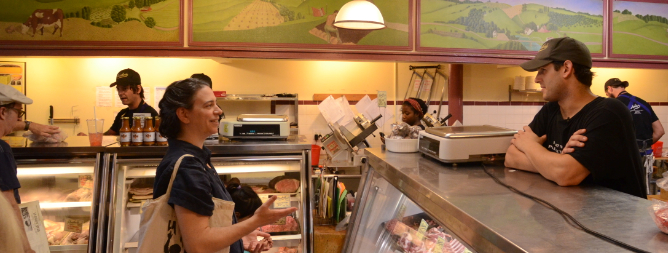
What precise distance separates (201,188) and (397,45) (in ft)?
12.4

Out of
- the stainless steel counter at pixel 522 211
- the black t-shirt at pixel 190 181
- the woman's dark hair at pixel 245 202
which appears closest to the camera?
the stainless steel counter at pixel 522 211

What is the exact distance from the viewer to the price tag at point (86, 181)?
10.4 ft

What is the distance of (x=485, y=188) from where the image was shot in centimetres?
171

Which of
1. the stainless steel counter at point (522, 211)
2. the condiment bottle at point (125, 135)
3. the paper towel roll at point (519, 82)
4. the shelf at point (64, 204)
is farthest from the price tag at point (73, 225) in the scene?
the paper towel roll at point (519, 82)

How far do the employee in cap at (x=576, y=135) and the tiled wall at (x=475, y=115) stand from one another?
12.3 ft

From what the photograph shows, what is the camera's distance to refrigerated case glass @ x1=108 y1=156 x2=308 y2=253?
2959 millimetres

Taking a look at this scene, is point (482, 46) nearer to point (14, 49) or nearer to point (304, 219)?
point (304, 219)

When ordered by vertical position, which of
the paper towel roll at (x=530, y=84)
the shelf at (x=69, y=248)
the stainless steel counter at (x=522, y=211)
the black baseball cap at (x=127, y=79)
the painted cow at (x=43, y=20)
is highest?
the painted cow at (x=43, y=20)

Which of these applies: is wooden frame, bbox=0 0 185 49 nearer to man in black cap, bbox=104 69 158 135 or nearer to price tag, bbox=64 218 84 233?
man in black cap, bbox=104 69 158 135

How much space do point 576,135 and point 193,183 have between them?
150 cm

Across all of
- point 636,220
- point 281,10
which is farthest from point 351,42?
point 636,220

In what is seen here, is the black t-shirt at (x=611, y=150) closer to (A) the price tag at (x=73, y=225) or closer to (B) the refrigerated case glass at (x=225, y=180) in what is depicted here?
(B) the refrigerated case glass at (x=225, y=180)

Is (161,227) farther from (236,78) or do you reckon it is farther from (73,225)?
(236,78)

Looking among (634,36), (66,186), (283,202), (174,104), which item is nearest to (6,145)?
(66,186)
